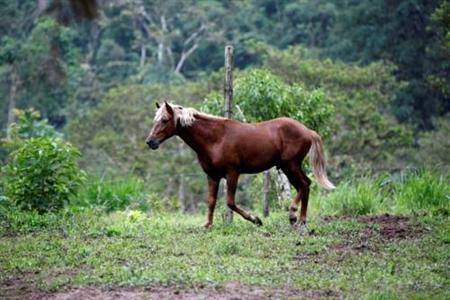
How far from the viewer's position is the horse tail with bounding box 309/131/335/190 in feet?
37.5

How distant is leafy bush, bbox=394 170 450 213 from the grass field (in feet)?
5.95

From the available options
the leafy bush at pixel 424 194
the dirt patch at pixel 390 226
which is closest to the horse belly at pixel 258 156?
the dirt patch at pixel 390 226

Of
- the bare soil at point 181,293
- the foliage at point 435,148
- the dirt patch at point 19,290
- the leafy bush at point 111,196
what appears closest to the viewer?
the bare soil at point 181,293

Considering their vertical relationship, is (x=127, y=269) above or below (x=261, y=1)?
below

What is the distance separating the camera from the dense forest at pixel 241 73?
29.3 m

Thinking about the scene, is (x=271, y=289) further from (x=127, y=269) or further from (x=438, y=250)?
(x=438, y=250)

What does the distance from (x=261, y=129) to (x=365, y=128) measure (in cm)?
1872

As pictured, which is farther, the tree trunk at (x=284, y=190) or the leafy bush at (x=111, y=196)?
the leafy bush at (x=111, y=196)

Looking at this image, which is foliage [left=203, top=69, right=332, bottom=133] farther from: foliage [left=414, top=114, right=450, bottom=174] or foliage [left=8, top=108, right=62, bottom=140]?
foliage [left=414, top=114, right=450, bottom=174]

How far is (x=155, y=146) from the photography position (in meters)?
11.4

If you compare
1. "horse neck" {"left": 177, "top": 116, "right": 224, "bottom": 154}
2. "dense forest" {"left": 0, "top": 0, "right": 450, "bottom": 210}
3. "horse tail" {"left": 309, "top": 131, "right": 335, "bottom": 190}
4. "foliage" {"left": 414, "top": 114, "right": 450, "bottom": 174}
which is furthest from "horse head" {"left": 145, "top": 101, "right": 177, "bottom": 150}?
"foliage" {"left": 414, "top": 114, "right": 450, "bottom": 174}

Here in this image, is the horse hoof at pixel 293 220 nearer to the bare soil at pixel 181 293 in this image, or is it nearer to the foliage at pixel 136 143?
A: the bare soil at pixel 181 293

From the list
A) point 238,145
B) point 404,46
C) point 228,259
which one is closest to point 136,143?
point 404,46

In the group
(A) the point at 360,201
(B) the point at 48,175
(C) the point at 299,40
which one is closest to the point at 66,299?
(B) the point at 48,175
